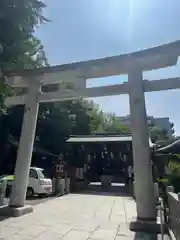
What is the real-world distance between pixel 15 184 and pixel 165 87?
5710 mm

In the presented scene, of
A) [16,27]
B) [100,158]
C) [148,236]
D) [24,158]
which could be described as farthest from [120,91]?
[100,158]

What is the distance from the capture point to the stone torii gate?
22.0 ft

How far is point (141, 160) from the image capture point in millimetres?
6836

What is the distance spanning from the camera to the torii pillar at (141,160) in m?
6.46

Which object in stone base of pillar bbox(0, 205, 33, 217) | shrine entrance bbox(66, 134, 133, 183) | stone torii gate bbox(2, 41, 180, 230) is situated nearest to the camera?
stone torii gate bbox(2, 41, 180, 230)

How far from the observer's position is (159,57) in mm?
7059

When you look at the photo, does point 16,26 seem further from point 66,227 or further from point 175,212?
point 175,212

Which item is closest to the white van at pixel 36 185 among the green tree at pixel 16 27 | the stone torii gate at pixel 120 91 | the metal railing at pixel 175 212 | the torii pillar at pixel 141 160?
the stone torii gate at pixel 120 91

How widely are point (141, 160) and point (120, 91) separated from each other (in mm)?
2283

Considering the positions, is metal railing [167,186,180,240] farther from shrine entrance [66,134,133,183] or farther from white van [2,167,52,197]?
shrine entrance [66,134,133,183]

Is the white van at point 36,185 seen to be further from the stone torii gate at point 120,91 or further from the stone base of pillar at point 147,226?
the stone base of pillar at point 147,226

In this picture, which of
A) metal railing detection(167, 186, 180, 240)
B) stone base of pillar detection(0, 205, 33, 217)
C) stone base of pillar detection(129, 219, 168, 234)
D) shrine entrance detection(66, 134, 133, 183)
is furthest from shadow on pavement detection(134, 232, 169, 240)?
shrine entrance detection(66, 134, 133, 183)

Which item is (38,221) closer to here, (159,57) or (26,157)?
(26,157)

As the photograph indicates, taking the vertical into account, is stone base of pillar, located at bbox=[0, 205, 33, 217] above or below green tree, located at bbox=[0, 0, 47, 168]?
below
